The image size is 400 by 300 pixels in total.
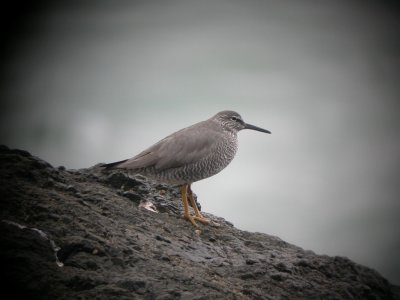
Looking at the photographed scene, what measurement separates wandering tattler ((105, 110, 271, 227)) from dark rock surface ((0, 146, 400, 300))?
1.99ft

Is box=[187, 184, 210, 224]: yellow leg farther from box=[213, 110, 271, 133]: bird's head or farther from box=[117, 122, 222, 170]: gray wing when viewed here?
box=[213, 110, 271, 133]: bird's head

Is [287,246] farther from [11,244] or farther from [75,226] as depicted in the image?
[11,244]

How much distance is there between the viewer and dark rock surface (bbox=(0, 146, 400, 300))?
6.02 m

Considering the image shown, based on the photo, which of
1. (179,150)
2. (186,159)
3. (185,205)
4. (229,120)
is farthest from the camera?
(229,120)

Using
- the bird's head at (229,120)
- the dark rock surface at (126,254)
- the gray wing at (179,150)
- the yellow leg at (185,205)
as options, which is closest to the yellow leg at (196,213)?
the yellow leg at (185,205)

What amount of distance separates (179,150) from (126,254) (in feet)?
14.5

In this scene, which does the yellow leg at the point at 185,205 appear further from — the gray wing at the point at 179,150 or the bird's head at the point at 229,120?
the bird's head at the point at 229,120

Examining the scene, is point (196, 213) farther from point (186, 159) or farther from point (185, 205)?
point (186, 159)

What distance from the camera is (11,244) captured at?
6.14 metres

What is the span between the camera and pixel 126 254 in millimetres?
6871

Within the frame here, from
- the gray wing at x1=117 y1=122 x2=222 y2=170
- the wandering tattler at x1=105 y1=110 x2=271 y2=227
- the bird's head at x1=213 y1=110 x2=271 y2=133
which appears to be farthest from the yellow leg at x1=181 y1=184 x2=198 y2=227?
the bird's head at x1=213 y1=110 x2=271 y2=133

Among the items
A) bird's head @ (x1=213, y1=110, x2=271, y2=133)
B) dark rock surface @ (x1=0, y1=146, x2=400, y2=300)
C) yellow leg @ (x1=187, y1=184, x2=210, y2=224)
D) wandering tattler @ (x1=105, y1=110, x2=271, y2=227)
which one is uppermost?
bird's head @ (x1=213, y1=110, x2=271, y2=133)

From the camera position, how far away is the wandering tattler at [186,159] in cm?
1059

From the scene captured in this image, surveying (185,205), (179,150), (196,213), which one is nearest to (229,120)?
(179,150)
